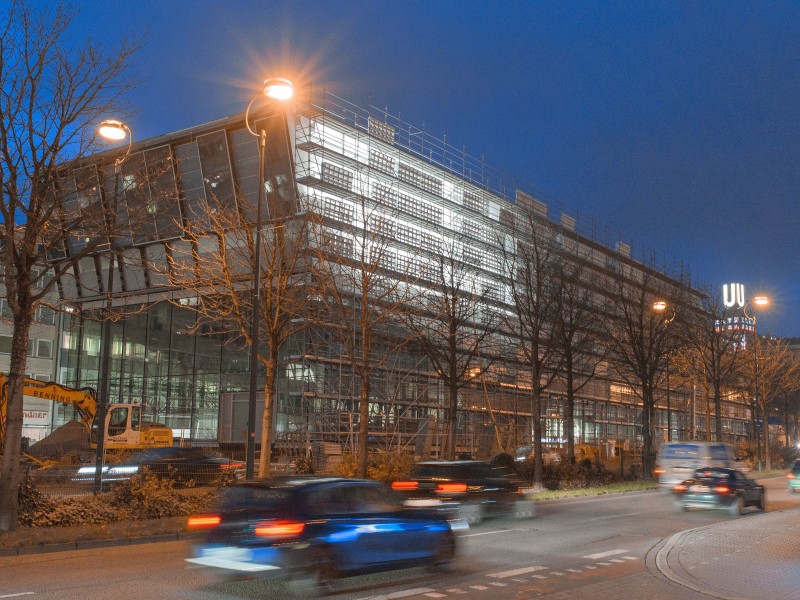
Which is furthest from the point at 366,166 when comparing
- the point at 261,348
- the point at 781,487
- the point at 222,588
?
the point at 222,588

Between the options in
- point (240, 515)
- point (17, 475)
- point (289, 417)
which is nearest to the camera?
point (240, 515)

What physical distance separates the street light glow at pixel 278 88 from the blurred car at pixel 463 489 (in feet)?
28.7

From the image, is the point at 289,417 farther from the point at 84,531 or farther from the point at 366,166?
the point at 84,531

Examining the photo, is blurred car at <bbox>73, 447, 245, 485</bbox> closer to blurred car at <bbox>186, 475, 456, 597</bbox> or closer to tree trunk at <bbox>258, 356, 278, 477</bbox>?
tree trunk at <bbox>258, 356, 278, 477</bbox>

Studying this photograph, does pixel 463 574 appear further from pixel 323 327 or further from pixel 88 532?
pixel 323 327

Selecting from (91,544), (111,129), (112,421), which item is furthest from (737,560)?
(112,421)

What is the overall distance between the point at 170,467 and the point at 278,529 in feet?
57.4

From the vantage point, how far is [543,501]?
24844 millimetres

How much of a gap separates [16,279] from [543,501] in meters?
16.5

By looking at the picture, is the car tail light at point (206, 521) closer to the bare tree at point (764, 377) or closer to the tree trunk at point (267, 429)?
the tree trunk at point (267, 429)

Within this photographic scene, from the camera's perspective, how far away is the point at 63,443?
36.0 metres

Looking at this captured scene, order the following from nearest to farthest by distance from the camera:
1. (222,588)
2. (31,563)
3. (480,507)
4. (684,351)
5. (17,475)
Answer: (222,588) → (31,563) → (17,475) → (480,507) → (684,351)

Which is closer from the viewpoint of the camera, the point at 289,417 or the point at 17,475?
the point at 17,475

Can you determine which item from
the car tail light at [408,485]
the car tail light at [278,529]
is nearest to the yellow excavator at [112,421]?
the car tail light at [408,485]
